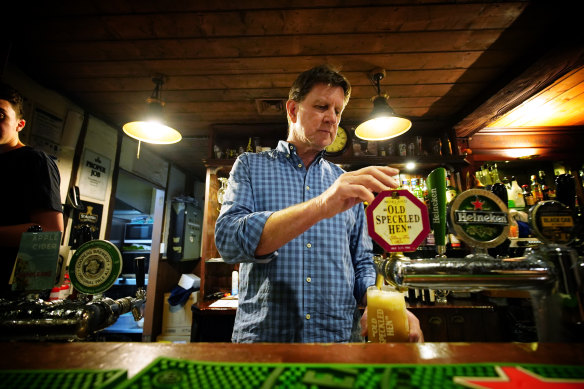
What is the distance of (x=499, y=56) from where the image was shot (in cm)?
253

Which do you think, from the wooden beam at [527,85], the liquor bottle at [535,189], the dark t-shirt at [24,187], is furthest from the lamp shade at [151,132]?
the liquor bottle at [535,189]

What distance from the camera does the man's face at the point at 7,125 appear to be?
60.3 inches

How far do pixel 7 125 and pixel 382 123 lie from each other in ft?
9.56

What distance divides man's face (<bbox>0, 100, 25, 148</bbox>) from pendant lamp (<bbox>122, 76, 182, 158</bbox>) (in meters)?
1.01

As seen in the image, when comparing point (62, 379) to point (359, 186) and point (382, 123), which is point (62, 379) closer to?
point (359, 186)

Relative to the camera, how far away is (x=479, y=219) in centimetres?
70

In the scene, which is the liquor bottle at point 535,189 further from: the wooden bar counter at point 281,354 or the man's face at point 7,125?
the man's face at point 7,125

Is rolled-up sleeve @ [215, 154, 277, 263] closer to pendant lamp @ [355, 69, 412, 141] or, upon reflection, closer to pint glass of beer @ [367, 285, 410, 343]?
pint glass of beer @ [367, 285, 410, 343]

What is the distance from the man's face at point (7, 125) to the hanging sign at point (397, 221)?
215cm

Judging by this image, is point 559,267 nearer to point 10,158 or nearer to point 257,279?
point 257,279

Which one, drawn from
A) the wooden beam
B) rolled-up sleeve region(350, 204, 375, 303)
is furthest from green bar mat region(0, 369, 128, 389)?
the wooden beam

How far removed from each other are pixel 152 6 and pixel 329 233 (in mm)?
2271

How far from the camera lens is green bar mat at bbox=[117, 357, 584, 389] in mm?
456

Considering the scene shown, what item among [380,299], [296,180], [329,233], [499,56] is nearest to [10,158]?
[296,180]
